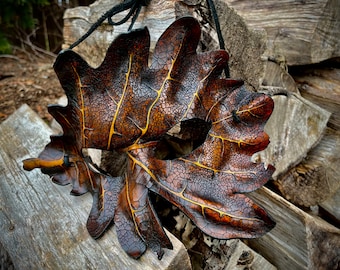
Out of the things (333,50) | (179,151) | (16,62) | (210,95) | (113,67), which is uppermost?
(113,67)

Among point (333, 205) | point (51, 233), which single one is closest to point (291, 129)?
point (333, 205)

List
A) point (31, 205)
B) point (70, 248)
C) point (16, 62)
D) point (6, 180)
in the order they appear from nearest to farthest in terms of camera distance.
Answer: point (70, 248)
point (31, 205)
point (6, 180)
point (16, 62)

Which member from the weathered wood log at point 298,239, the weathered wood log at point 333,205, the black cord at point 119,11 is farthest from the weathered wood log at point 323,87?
the black cord at point 119,11

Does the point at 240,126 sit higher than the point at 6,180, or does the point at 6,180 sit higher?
the point at 240,126

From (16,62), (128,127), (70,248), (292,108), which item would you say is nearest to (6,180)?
(70,248)

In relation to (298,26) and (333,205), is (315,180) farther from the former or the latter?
(298,26)

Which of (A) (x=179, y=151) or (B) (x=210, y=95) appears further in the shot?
(A) (x=179, y=151)

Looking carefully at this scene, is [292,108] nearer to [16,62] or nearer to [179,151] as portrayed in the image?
[179,151]
